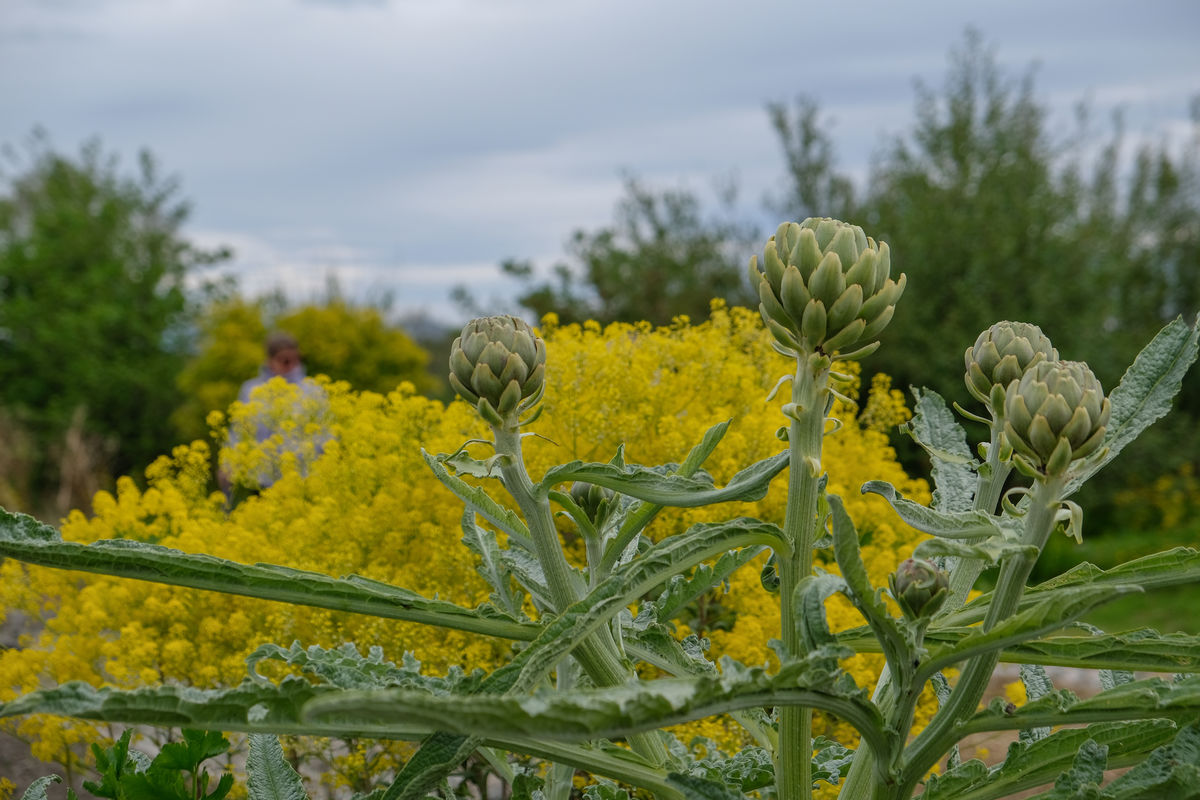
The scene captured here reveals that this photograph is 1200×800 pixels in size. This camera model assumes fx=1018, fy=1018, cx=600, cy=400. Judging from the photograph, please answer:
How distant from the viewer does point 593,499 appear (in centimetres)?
121

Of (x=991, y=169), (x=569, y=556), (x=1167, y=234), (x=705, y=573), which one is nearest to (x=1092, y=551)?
(x=991, y=169)

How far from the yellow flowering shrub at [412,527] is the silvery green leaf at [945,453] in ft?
1.80

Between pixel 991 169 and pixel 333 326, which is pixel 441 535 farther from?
pixel 991 169

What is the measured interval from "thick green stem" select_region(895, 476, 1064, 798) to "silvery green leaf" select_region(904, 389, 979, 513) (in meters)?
0.25

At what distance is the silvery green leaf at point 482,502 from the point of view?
1.05 m

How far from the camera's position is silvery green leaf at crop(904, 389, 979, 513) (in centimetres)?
119

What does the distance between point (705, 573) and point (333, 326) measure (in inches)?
363

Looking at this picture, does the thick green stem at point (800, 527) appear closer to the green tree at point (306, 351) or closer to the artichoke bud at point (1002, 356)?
the artichoke bud at point (1002, 356)

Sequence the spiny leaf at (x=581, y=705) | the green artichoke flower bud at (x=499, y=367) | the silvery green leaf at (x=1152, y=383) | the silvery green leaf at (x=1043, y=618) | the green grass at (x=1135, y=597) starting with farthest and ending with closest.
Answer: the green grass at (x=1135, y=597)
the silvery green leaf at (x=1152, y=383)
the green artichoke flower bud at (x=499, y=367)
the silvery green leaf at (x=1043, y=618)
the spiny leaf at (x=581, y=705)

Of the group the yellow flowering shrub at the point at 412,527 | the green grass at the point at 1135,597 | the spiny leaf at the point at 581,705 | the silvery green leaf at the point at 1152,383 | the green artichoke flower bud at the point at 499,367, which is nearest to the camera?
the spiny leaf at the point at 581,705

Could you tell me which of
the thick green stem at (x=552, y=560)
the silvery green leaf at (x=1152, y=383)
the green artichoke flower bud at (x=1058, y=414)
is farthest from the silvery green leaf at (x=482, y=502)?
the silvery green leaf at (x=1152, y=383)

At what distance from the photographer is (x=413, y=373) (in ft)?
33.0

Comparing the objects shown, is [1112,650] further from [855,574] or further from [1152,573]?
[855,574]

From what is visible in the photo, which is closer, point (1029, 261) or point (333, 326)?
point (1029, 261)
